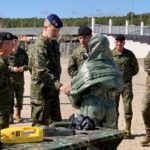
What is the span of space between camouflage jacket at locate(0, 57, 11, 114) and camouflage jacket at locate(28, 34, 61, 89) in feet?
2.86

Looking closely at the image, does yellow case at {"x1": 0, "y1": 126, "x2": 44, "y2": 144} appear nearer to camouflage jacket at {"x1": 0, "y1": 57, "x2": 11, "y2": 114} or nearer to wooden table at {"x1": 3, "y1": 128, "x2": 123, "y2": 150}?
wooden table at {"x1": 3, "y1": 128, "x2": 123, "y2": 150}

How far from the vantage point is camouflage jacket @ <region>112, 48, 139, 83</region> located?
10.5 meters

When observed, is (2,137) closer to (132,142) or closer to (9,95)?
(9,95)

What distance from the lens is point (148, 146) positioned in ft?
32.0

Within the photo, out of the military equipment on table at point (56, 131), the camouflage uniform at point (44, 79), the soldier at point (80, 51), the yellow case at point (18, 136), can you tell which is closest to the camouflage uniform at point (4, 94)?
the camouflage uniform at point (44, 79)

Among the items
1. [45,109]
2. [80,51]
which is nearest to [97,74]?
[45,109]

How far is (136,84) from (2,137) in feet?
58.2

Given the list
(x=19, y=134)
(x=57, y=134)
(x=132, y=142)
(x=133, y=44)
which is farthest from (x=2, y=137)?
(x=133, y=44)

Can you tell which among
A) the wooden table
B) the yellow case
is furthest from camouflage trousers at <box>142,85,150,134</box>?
the yellow case

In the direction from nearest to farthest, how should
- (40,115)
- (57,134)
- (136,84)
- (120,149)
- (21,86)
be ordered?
(57,134) → (40,115) → (120,149) → (21,86) → (136,84)

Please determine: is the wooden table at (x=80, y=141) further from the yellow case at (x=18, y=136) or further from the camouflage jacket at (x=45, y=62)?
the camouflage jacket at (x=45, y=62)

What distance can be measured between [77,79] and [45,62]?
1451 millimetres

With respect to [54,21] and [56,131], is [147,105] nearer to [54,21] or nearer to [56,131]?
[54,21]

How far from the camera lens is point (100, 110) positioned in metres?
5.79
